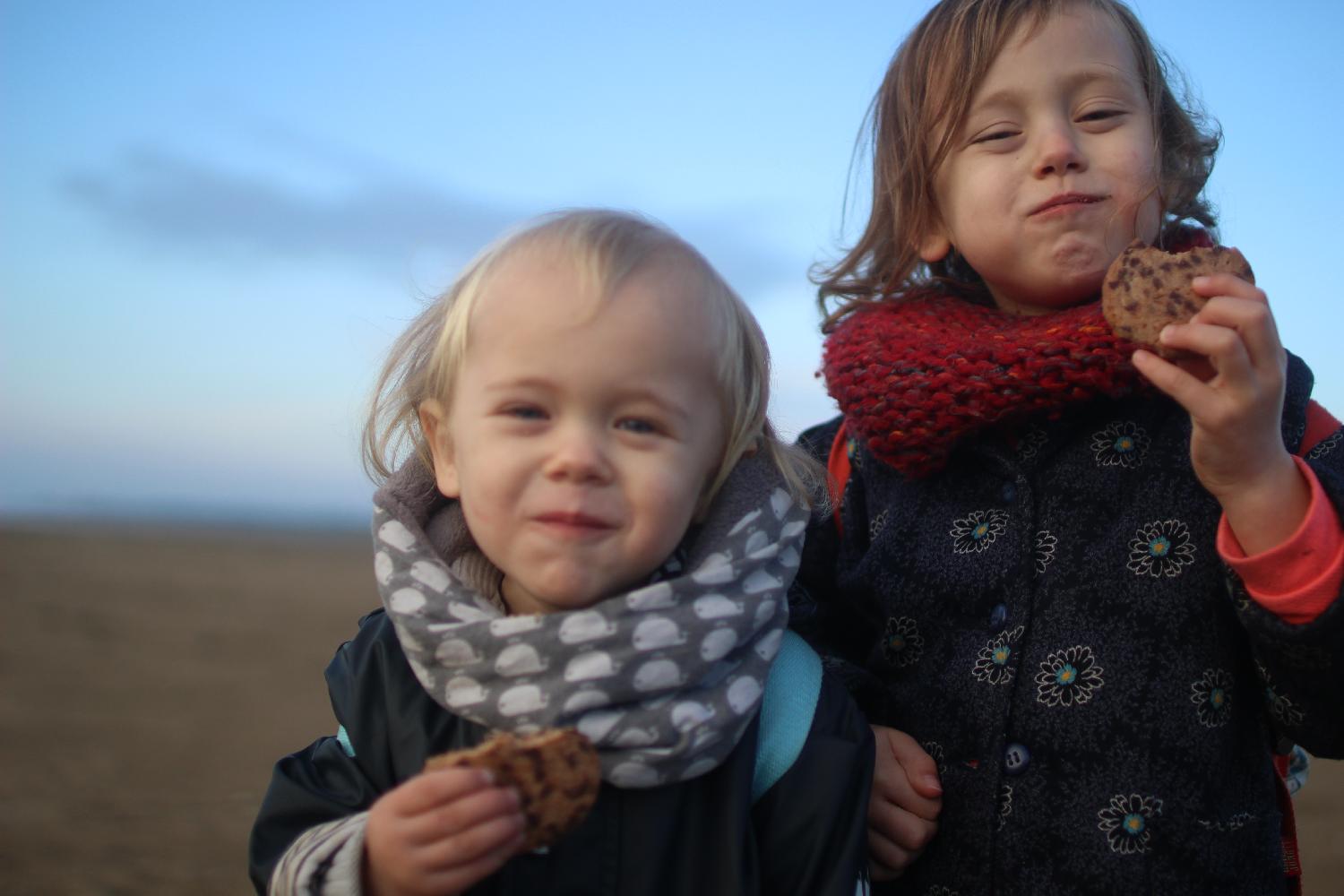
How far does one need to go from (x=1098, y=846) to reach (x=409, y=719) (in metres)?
1.32

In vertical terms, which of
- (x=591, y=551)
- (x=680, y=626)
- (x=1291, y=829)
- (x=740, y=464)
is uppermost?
(x=740, y=464)

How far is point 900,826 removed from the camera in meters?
2.16

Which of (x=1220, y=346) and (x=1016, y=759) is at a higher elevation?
(x=1220, y=346)

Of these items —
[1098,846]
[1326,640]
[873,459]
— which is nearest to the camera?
[1326,640]

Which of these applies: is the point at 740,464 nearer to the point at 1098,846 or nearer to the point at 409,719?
the point at 409,719

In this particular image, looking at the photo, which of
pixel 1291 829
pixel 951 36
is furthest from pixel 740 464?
pixel 1291 829

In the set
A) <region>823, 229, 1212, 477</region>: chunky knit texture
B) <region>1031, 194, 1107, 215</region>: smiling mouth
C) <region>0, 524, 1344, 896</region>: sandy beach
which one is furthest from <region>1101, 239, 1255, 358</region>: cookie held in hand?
<region>0, 524, 1344, 896</region>: sandy beach

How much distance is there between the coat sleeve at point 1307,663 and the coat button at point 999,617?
436 millimetres

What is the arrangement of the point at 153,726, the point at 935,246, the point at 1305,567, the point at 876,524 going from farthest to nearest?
1. the point at 153,726
2. the point at 935,246
3. the point at 876,524
4. the point at 1305,567

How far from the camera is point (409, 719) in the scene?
193 cm

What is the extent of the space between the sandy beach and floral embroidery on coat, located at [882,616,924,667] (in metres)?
3.51

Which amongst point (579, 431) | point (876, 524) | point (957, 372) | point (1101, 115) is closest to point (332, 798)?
point (579, 431)

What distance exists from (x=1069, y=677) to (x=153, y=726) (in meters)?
6.90

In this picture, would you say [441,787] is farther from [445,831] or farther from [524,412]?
[524,412]
